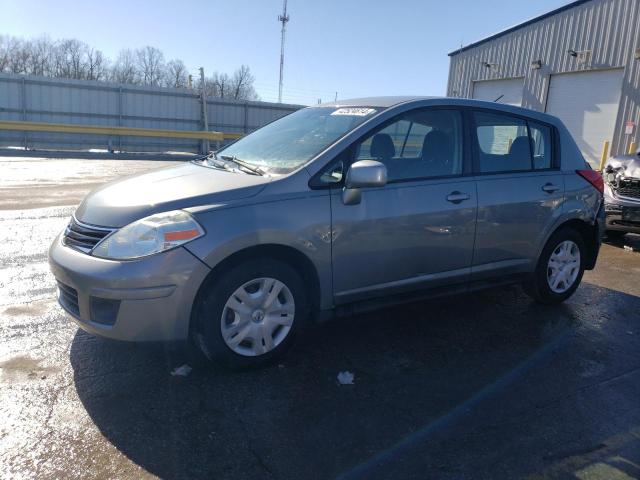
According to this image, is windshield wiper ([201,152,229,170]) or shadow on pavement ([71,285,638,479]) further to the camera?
windshield wiper ([201,152,229,170])

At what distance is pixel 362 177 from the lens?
3.30 m

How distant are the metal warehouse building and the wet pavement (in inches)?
585

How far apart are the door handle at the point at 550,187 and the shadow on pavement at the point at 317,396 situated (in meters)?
1.19

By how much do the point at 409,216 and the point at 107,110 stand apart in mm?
21143

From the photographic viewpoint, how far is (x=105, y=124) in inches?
864

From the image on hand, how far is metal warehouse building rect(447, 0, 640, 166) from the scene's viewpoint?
54.0 feet

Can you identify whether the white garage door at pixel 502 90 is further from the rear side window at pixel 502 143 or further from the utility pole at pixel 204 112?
the rear side window at pixel 502 143

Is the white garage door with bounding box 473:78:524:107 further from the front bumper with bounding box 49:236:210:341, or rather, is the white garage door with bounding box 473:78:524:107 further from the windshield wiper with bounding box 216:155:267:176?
the front bumper with bounding box 49:236:210:341

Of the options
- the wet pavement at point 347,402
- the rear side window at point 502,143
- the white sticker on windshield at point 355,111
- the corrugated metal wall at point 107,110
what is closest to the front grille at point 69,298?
the wet pavement at point 347,402

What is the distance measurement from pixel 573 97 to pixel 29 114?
20.4 m

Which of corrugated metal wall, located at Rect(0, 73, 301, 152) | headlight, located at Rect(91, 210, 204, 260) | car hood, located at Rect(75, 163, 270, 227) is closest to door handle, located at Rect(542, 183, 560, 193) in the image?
car hood, located at Rect(75, 163, 270, 227)

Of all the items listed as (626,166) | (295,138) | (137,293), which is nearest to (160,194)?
(137,293)

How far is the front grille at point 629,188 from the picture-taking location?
7.24 metres

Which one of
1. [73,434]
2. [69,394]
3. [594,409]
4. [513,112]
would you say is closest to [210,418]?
[73,434]
